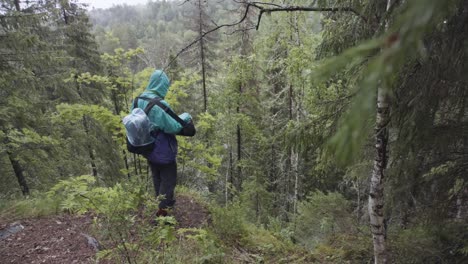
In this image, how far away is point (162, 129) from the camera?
4.05m

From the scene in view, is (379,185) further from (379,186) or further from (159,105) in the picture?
(159,105)

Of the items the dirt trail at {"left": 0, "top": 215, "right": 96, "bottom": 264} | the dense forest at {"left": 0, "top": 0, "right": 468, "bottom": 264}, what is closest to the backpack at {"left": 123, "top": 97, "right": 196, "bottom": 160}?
the dense forest at {"left": 0, "top": 0, "right": 468, "bottom": 264}

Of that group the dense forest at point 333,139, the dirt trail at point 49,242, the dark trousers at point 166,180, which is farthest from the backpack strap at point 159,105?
the dirt trail at point 49,242

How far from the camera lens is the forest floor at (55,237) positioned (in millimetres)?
3594

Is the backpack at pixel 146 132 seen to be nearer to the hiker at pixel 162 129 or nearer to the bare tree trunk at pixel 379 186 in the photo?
the hiker at pixel 162 129

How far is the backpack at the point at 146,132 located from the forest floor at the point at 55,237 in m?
1.25

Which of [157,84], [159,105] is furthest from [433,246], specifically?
[157,84]

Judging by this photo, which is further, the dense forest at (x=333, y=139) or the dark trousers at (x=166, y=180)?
the dark trousers at (x=166, y=180)

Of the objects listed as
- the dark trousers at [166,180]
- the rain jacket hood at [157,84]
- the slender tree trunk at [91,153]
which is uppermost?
the rain jacket hood at [157,84]

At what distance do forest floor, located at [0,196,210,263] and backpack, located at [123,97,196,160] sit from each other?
1.25 metres

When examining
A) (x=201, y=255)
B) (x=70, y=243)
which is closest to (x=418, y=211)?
(x=201, y=255)

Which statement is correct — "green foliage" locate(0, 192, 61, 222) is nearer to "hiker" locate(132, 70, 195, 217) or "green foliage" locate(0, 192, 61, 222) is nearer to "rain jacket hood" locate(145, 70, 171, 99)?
"hiker" locate(132, 70, 195, 217)

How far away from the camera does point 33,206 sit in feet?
16.4

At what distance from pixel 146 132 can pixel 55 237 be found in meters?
1.90
